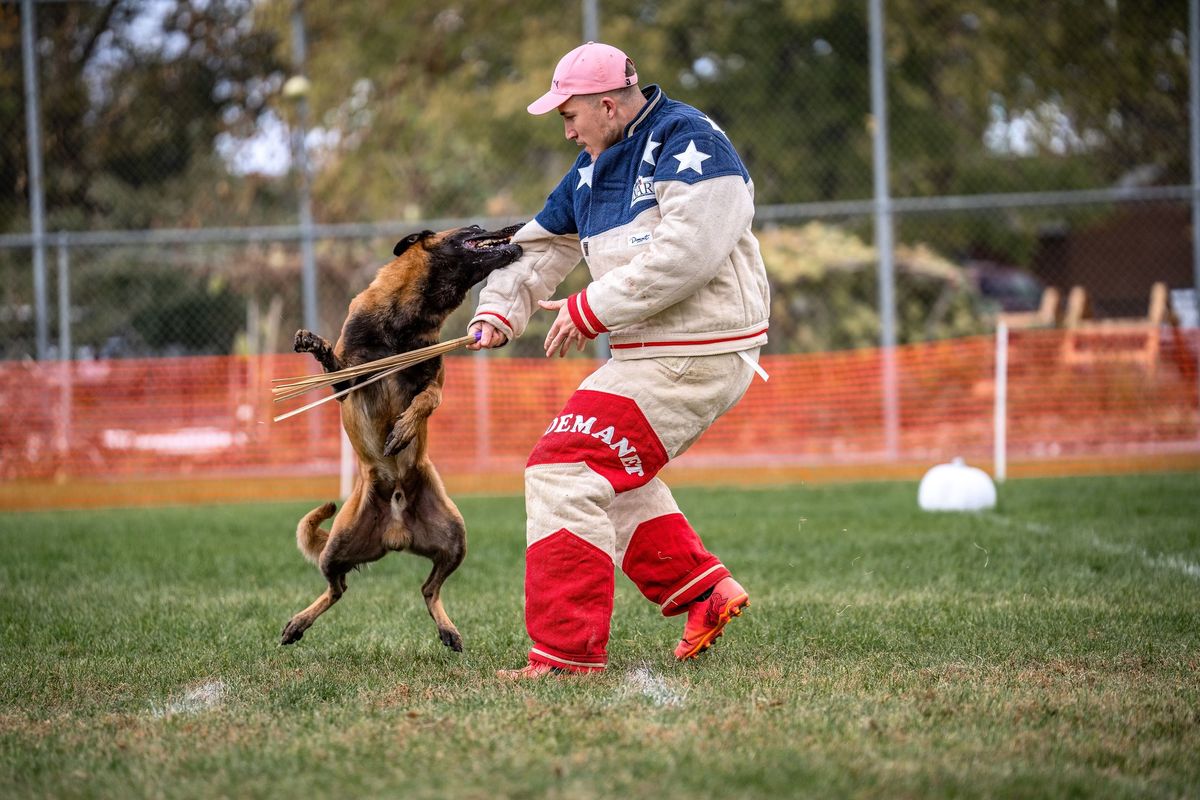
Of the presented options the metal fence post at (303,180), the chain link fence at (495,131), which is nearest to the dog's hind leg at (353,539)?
the metal fence post at (303,180)

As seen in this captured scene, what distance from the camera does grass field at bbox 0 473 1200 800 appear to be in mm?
2609

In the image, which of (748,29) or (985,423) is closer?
(985,423)

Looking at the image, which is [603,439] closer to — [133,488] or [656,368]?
[656,368]

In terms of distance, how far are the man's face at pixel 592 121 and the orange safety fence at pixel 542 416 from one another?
7307mm

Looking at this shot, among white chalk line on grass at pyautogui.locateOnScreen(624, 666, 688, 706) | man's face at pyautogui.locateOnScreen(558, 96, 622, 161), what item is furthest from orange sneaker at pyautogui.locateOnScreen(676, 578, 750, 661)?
man's face at pyautogui.locateOnScreen(558, 96, 622, 161)

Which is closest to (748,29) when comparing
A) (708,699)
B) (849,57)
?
(849,57)

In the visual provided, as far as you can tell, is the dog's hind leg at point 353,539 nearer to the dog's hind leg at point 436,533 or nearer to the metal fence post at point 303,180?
the dog's hind leg at point 436,533

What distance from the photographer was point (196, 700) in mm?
3512

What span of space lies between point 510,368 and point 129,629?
22.2 feet

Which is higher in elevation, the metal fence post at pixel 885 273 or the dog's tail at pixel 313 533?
the metal fence post at pixel 885 273

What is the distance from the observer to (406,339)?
4496 millimetres

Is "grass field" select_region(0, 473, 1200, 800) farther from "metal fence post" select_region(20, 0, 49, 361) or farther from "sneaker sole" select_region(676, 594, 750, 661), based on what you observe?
"metal fence post" select_region(20, 0, 49, 361)

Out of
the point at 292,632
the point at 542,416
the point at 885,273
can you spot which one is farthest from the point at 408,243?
the point at 885,273

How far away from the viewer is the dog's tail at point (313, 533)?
15.2 feet
